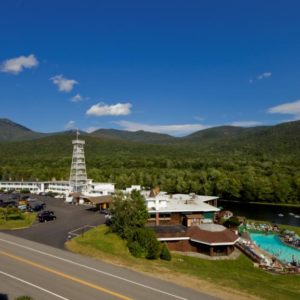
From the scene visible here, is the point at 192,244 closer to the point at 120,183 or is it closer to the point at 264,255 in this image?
the point at 264,255

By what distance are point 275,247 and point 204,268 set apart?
19.9 meters

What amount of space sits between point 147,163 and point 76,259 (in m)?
116

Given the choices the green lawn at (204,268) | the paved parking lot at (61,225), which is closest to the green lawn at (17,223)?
the paved parking lot at (61,225)

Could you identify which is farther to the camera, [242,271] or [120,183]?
[120,183]

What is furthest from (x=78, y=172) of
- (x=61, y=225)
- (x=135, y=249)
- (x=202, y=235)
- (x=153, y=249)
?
(x=153, y=249)

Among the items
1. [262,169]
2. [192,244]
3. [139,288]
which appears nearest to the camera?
[139,288]

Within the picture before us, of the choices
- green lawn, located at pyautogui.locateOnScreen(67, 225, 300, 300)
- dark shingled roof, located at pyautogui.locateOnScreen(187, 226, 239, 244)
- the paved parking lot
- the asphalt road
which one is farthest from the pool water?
the asphalt road

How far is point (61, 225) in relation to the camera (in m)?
43.8

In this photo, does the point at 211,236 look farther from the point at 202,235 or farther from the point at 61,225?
the point at 61,225

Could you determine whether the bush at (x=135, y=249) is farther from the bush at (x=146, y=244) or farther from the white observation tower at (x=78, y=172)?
the white observation tower at (x=78, y=172)

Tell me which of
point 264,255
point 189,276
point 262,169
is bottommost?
point 264,255

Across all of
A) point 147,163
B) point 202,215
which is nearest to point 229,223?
point 202,215

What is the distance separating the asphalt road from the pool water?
26.5m

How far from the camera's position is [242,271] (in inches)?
1395
